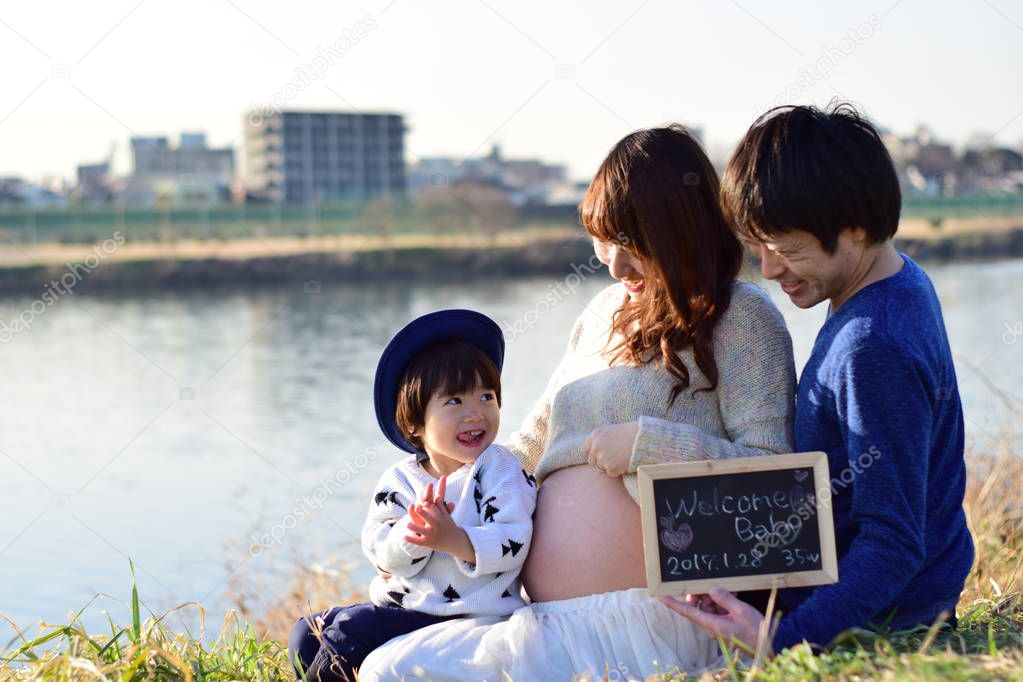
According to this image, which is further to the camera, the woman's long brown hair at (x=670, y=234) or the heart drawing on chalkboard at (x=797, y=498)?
the woman's long brown hair at (x=670, y=234)

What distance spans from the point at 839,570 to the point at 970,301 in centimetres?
1227

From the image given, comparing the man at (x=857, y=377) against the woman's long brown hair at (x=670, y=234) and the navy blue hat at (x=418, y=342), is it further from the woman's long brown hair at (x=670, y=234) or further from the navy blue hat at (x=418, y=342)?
the navy blue hat at (x=418, y=342)

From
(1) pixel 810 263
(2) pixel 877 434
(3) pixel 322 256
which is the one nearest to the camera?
(2) pixel 877 434

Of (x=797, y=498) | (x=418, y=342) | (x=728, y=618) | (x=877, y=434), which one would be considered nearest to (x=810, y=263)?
(x=877, y=434)

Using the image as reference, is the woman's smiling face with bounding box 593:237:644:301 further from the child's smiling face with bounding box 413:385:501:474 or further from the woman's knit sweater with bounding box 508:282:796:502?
the child's smiling face with bounding box 413:385:501:474

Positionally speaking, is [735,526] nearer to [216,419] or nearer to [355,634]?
[355,634]

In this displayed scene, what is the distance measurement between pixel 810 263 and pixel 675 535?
597 mm

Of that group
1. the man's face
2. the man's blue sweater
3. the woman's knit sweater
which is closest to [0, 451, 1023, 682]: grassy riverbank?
the man's blue sweater

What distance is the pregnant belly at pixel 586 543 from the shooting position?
254cm

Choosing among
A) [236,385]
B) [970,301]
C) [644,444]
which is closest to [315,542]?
[644,444]

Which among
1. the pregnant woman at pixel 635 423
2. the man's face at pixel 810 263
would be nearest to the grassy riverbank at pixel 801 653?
the pregnant woman at pixel 635 423

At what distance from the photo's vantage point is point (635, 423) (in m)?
2.48

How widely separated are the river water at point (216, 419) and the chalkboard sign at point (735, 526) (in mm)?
3140

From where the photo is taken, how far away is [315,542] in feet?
21.0
